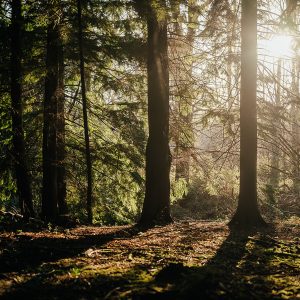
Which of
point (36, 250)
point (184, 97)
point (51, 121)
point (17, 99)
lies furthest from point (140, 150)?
point (36, 250)

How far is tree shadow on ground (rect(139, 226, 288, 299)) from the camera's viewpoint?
3.97 metres

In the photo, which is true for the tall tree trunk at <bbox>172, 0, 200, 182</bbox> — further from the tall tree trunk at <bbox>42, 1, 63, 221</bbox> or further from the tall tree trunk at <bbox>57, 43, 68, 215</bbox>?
the tall tree trunk at <bbox>42, 1, 63, 221</bbox>

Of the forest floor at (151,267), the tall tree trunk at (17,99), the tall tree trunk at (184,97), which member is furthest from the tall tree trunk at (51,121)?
the forest floor at (151,267)

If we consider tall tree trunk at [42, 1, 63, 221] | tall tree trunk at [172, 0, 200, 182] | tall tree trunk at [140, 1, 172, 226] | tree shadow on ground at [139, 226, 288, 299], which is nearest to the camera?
tree shadow on ground at [139, 226, 288, 299]

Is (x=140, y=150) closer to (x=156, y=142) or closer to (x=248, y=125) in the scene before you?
(x=156, y=142)

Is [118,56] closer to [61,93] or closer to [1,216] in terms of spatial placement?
[61,93]

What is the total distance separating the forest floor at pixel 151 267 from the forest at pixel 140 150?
0.03 m

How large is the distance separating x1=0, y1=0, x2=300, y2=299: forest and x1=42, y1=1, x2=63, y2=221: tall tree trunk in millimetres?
44

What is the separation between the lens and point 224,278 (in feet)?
15.4

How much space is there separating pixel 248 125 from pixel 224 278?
6.16m

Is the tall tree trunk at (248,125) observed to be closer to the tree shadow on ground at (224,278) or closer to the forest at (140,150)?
the forest at (140,150)

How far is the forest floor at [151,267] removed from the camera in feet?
13.5

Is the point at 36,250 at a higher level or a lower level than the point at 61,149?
lower

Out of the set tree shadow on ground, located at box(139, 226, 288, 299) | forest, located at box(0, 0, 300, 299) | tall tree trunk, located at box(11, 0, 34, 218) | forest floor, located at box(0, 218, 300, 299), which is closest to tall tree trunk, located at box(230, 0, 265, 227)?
forest, located at box(0, 0, 300, 299)
